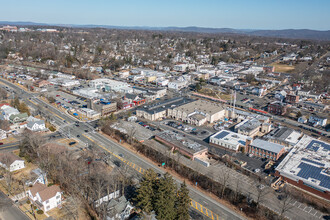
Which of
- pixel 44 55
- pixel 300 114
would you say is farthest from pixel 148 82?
pixel 44 55

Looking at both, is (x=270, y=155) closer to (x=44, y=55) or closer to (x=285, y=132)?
(x=285, y=132)

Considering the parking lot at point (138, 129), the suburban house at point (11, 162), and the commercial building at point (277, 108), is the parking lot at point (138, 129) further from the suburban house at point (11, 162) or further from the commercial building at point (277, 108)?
the commercial building at point (277, 108)

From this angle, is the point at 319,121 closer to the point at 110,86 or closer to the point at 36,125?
the point at 110,86

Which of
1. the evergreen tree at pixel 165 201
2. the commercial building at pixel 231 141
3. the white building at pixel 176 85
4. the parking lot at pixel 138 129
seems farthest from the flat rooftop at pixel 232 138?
the white building at pixel 176 85

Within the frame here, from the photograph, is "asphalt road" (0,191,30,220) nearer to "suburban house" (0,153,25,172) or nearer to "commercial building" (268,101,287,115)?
"suburban house" (0,153,25,172)

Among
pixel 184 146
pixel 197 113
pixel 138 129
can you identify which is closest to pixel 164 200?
pixel 184 146
